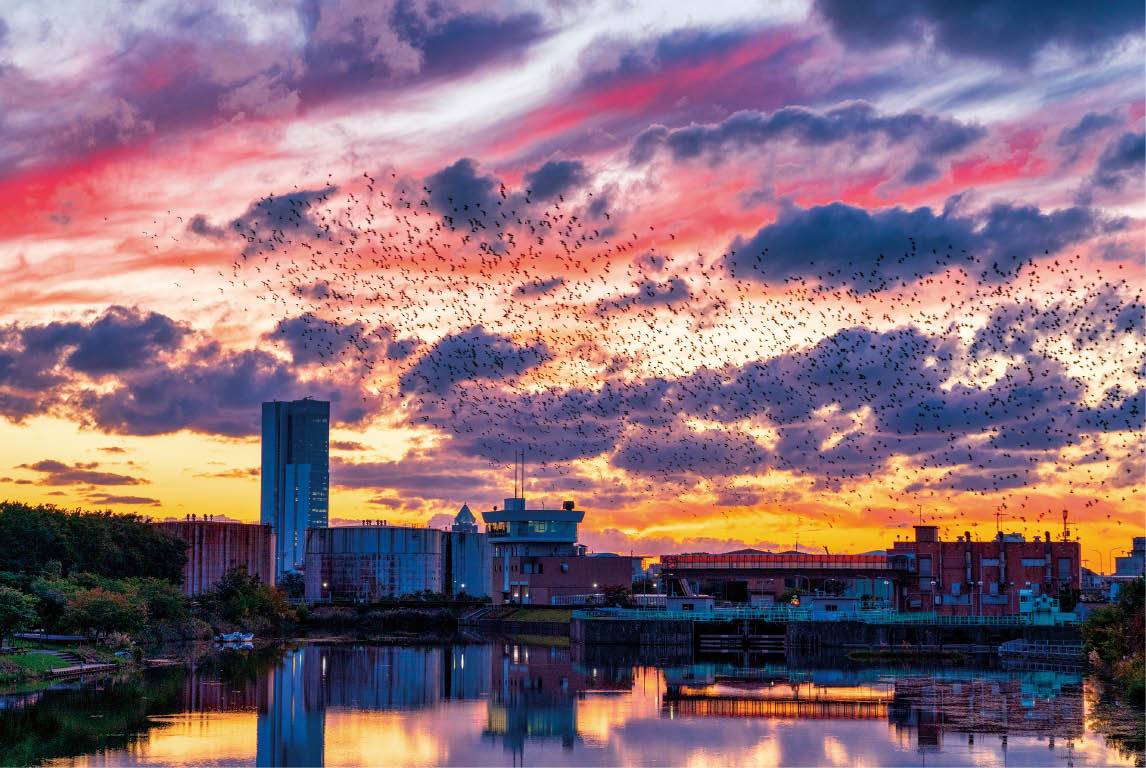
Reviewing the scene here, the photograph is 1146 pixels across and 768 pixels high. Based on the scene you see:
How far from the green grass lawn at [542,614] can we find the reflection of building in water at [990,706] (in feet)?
194

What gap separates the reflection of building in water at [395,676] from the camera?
68438 mm

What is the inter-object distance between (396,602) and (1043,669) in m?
99.5

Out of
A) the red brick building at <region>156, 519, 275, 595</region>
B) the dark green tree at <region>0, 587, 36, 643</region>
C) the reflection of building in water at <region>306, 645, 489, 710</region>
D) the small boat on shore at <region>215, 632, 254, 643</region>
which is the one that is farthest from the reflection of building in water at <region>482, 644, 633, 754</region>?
the red brick building at <region>156, 519, 275, 595</region>

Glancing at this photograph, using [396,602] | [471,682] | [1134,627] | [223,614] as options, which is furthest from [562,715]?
[396,602]

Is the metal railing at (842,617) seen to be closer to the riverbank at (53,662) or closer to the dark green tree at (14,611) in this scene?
the riverbank at (53,662)

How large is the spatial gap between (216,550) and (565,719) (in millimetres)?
118373

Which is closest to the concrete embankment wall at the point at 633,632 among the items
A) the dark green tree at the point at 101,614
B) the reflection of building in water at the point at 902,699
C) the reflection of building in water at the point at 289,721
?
the reflection of building in water at the point at 902,699

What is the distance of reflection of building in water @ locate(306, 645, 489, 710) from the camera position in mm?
68438

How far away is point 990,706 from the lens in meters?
62.4

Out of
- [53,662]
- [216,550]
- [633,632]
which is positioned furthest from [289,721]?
[216,550]

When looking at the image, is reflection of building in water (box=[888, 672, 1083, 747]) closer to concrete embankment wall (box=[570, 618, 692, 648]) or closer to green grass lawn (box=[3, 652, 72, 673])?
concrete embankment wall (box=[570, 618, 692, 648])

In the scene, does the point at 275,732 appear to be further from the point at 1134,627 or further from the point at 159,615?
the point at 159,615

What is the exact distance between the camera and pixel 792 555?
15162 centimetres

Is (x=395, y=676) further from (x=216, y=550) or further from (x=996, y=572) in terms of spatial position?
(x=216, y=550)
